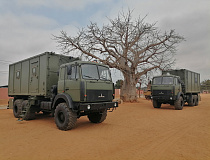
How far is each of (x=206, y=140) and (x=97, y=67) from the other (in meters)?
4.88

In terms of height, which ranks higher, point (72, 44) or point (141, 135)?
point (72, 44)

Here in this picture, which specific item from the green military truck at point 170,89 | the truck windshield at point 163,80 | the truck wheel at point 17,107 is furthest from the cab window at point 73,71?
the truck windshield at point 163,80

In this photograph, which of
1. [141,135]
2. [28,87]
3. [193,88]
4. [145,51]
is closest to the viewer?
[141,135]

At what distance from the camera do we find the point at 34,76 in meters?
9.25

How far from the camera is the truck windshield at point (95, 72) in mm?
6935

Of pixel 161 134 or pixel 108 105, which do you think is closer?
pixel 161 134

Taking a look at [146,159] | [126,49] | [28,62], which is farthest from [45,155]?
[126,49]

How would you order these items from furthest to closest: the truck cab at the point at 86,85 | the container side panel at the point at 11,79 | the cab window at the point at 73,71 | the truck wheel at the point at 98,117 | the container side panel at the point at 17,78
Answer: the container side panel at the point at 11,79
the container side panel at the point at 17,78
the truck wheel at the point at 98,117
the cab window at the point at 73,71
the truck cab at the point at 86,85

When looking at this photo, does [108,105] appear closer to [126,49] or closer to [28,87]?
[28,87]

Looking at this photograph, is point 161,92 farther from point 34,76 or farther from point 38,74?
point 34,76

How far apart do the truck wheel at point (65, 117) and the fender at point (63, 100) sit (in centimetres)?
30

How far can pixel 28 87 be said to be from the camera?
9.74 meters

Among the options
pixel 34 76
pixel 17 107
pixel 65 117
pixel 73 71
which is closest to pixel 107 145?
pixel 65 117

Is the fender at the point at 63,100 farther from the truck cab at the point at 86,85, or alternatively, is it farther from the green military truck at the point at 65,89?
the truck cab at the point at 86,85
